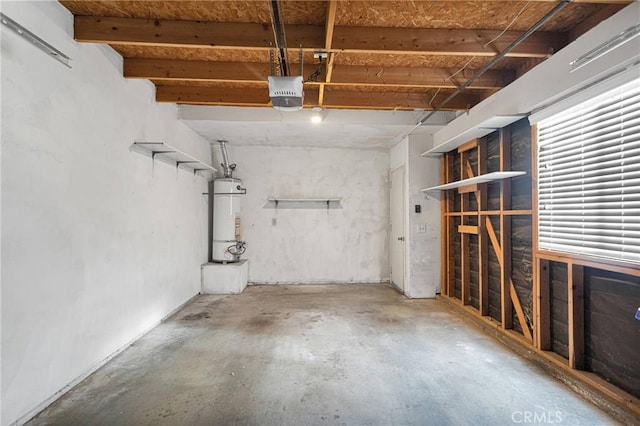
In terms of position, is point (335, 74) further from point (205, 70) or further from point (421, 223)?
point (421, 223)

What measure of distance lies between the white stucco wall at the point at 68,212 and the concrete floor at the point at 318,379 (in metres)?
0.29

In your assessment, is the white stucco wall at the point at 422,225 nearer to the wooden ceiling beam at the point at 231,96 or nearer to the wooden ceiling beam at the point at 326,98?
the wooden ceiling beam at the point at 326,98

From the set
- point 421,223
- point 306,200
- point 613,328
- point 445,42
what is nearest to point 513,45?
point 445,42

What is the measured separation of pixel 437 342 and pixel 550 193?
1726mm

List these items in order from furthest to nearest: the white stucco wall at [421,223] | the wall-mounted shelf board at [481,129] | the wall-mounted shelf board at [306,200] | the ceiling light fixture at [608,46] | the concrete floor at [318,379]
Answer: the wall-mounted shelf board at [306,200] < the white stucco wall at [421,223] < the wall-mounted shelf board at [481,129] < the concrete floor at [318,379] < the ceiling light fixture at [608,46]

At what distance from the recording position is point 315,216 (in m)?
5.51

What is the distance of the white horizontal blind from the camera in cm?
185

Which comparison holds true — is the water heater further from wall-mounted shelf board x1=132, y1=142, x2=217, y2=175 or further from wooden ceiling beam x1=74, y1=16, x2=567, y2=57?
wooden ceiling beam x1=74, y1=16, x2=567, y2=57

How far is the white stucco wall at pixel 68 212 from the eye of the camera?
1.70 m

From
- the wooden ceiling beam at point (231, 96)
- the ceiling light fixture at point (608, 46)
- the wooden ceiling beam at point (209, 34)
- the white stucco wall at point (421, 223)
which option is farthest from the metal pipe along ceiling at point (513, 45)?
the wooden ceiling beam at point (231, 96)

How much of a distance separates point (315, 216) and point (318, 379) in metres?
3.49

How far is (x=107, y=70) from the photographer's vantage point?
102 inches

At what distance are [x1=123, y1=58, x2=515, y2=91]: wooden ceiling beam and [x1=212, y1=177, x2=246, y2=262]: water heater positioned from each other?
7.25 feet

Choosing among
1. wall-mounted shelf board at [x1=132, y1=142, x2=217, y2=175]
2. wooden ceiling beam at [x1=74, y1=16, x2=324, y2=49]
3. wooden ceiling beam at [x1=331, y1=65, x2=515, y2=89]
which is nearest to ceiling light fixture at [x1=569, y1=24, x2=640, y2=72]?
wooden ceiling beam at [x1=331, y1=65, x2=515, y2=89]
